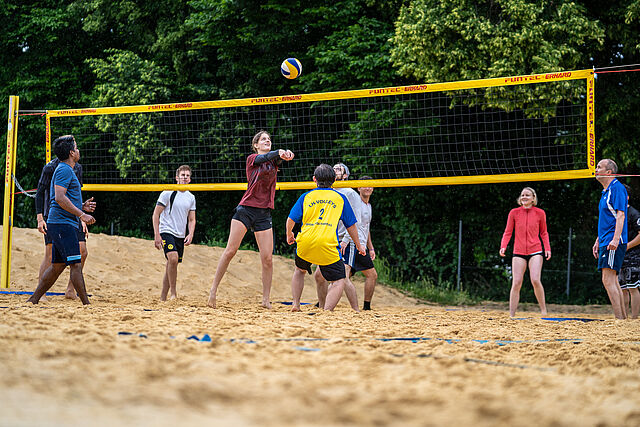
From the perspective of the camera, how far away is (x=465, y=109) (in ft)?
44.2

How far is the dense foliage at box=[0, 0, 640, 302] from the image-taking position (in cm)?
1130

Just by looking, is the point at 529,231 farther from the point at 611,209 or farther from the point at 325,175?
the point at 325,175

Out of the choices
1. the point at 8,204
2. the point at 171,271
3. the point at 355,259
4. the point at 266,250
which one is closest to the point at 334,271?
the point at 266,250

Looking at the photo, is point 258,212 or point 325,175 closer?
point 325,175

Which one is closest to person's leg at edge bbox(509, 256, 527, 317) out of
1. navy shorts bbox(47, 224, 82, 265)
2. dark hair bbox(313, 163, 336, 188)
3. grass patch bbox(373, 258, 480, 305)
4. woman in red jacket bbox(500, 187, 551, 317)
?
woman in red jacket bbox(500, 187, 551, 317)

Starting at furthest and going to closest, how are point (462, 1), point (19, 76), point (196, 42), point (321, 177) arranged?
point (19, 76)
point (196, 42)
point (462, 1)
point (321, 177)

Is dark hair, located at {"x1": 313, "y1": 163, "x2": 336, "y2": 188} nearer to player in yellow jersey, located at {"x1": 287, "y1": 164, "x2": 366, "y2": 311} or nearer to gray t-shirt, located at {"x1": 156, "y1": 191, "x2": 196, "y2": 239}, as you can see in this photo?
player in yellow jersey, located at {"x1": 287, "y1": 164, "x2": 366, "y2": 311}

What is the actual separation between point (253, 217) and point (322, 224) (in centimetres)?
91

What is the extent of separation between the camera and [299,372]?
9.92ft

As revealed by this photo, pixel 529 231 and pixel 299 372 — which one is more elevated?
pixel 529 231

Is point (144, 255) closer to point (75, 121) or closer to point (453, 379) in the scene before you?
point (75, 121)

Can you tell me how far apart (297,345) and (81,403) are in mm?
1668

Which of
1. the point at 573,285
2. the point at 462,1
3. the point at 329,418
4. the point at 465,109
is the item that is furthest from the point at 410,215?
the point at 329,418

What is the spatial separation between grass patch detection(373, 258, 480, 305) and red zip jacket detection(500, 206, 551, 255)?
4.55 metres
